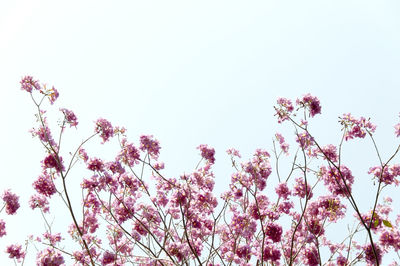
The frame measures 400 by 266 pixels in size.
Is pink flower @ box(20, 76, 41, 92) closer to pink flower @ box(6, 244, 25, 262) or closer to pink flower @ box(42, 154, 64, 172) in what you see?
pink flower @ box(42, 154, 64, 172)

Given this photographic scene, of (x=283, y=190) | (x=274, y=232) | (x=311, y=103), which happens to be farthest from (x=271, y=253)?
(x=311, y=103)

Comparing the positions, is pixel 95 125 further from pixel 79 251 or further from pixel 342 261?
pixel 342 261

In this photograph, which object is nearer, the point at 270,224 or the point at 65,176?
the point at 270,224

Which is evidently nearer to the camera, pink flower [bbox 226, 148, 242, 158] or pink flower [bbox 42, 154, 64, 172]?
pink flower [bbox 42, 154, 64, 172]

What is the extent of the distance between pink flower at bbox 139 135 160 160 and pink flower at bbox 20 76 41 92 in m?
2.51

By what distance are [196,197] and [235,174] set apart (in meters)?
1.18

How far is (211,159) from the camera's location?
7367 mm

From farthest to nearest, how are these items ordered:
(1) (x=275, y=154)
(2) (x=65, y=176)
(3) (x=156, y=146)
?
(1) (x=275, y=154), (3) (x=156, y=146), (2) (x=65, y=176)

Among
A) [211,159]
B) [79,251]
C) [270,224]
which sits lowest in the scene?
[79,251]

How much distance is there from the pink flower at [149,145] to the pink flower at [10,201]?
3.18 meters

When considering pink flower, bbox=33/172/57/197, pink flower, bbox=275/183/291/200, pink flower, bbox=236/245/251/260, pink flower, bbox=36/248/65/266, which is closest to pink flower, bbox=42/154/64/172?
pink flower, bbox=33/172/57/197

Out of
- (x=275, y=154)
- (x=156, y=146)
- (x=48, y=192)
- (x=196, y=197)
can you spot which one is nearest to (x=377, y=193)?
(x=275, y=154)

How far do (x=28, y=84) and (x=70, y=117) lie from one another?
3.61 feet

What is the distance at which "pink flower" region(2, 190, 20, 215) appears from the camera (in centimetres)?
705
